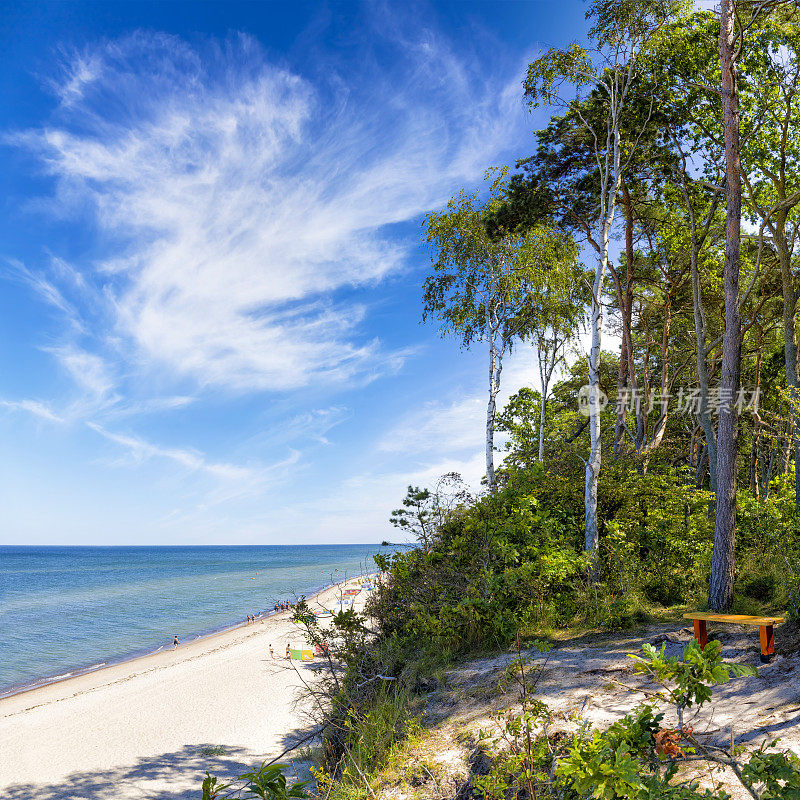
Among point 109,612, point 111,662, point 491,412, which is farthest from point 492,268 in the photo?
point 109,612

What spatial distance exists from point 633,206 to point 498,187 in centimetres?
376

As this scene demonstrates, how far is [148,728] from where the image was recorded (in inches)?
549

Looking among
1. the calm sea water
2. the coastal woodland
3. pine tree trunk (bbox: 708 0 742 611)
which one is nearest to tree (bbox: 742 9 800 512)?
the coastal woodland

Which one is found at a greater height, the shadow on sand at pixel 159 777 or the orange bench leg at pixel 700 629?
the orange bench leg at pixel 700 629

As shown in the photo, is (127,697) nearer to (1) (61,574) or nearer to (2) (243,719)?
(2) (243,719)

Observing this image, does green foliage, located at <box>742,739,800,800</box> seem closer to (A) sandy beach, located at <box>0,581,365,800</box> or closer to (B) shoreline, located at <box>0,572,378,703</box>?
(A) sandy beach, located at <box>0,581,365,800</box>

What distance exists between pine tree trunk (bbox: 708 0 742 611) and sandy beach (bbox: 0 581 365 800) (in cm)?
556

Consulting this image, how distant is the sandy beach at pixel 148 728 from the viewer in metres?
10.4

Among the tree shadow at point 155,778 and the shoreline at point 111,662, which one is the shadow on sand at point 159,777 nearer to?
the tree shadow at point 155,778

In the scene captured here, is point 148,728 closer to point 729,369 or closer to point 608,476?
point 608,476

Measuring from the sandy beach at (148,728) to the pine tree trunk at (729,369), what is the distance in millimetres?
5557

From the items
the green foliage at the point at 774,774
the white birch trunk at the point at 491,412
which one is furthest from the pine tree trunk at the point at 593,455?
the green foliage at the point at 774,774

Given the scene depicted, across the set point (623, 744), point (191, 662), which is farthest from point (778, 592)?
point (191, 662)

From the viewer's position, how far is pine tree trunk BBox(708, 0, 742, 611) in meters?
7.56
